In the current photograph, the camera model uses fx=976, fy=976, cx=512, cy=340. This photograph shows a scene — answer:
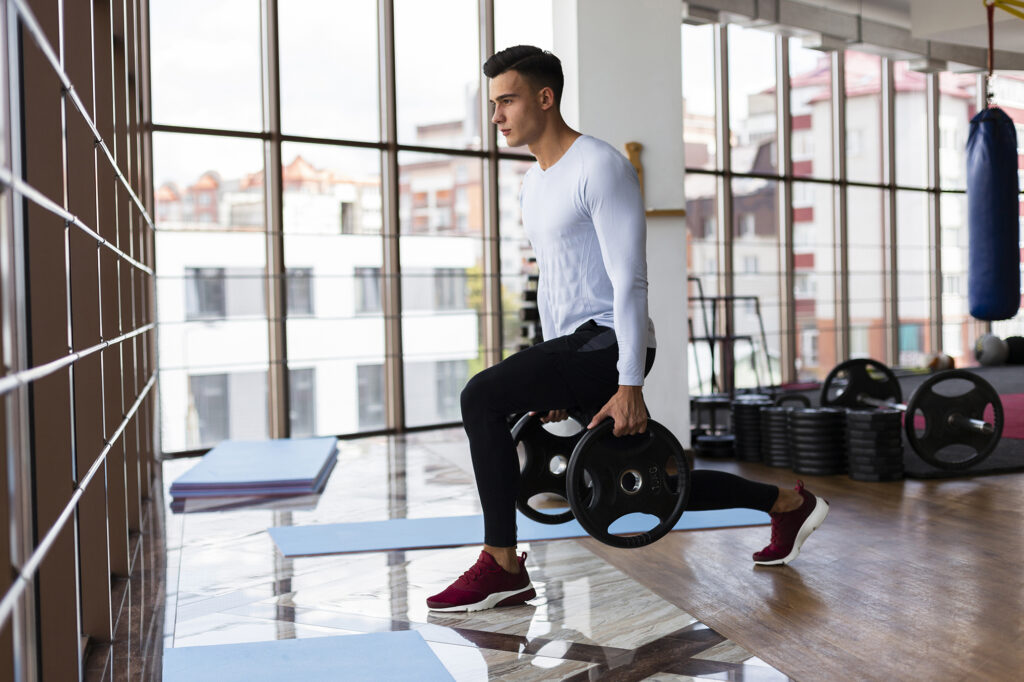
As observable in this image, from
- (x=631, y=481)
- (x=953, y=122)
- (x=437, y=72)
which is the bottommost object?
(x=631, y=481)

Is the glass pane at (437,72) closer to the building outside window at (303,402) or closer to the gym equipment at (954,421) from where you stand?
the building outside window at (303,402)

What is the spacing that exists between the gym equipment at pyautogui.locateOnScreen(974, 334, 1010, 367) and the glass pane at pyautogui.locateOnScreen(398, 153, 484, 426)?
531 cm

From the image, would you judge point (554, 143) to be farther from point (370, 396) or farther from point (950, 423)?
point (370, 396)

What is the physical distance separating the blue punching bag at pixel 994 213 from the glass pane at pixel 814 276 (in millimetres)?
3969

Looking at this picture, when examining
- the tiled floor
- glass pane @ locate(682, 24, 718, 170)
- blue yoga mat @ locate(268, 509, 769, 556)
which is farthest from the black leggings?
glass pane @ locate(682, 24, 718, 170)

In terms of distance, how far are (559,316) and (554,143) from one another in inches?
15.9

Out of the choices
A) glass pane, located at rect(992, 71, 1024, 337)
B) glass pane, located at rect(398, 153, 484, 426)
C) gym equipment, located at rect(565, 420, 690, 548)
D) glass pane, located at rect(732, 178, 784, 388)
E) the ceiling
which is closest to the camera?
gym equipment, located at rect(565, 420, 690, 548)

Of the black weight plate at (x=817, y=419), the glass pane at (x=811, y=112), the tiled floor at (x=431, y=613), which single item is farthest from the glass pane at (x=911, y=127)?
the tiled floor at (x=431, y=613)

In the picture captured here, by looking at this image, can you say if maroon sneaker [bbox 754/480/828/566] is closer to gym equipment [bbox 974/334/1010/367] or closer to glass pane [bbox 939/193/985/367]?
gym equipment [bbox 974/334/1010/367]

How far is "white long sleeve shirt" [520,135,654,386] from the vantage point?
2.12 m

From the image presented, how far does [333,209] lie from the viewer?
5973 mm

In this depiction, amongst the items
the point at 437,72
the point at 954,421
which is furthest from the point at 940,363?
the point at 437,72

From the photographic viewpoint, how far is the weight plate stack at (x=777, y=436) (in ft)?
13.9

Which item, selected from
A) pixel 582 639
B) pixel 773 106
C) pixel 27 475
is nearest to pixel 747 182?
pixel 773 106
